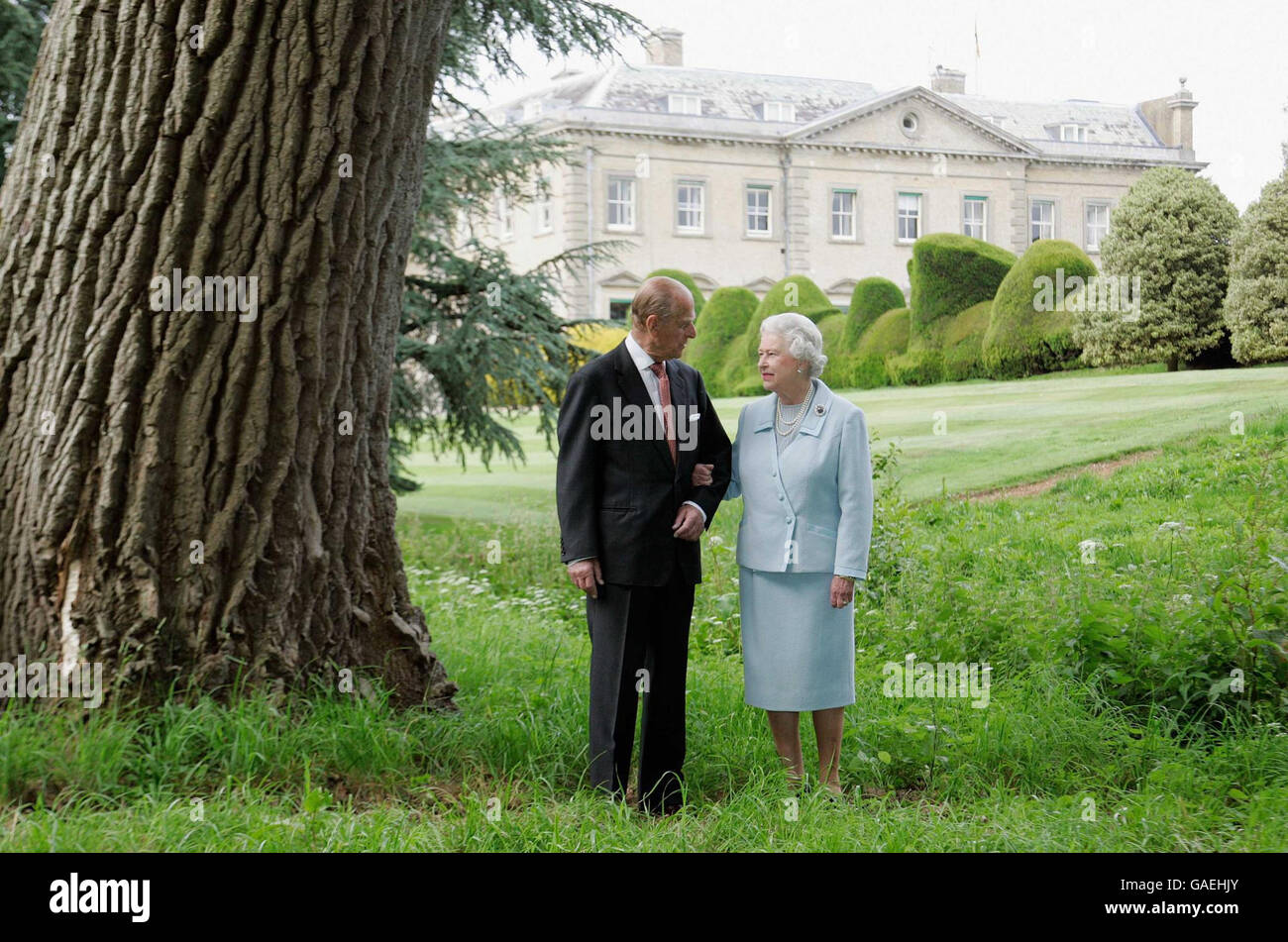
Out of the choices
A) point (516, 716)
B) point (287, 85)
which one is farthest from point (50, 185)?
point (516, 716)

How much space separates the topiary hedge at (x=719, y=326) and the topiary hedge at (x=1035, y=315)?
1.85 meters

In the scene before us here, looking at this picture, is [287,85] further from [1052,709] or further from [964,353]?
[964,353]

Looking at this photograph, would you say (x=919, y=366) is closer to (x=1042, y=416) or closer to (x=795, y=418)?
(x=1042, y=416)

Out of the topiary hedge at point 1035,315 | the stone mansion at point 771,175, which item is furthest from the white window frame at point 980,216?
the topiary hedge at point 1035,315

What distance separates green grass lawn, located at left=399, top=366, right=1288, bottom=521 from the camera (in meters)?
6.96

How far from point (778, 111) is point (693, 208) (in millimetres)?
1034

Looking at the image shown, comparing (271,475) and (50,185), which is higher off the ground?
(50,185)

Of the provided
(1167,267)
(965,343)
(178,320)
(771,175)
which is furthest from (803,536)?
(771,175)

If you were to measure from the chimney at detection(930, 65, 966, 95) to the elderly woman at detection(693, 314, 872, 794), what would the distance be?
576 cm

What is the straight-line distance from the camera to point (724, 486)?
3918 millimetres

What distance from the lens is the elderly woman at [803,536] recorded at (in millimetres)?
3729

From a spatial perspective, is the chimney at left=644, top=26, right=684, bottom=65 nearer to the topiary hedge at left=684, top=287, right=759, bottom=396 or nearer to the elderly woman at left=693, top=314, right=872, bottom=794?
the topiary hedge at left=684, top=287, right=759, bottom=396
